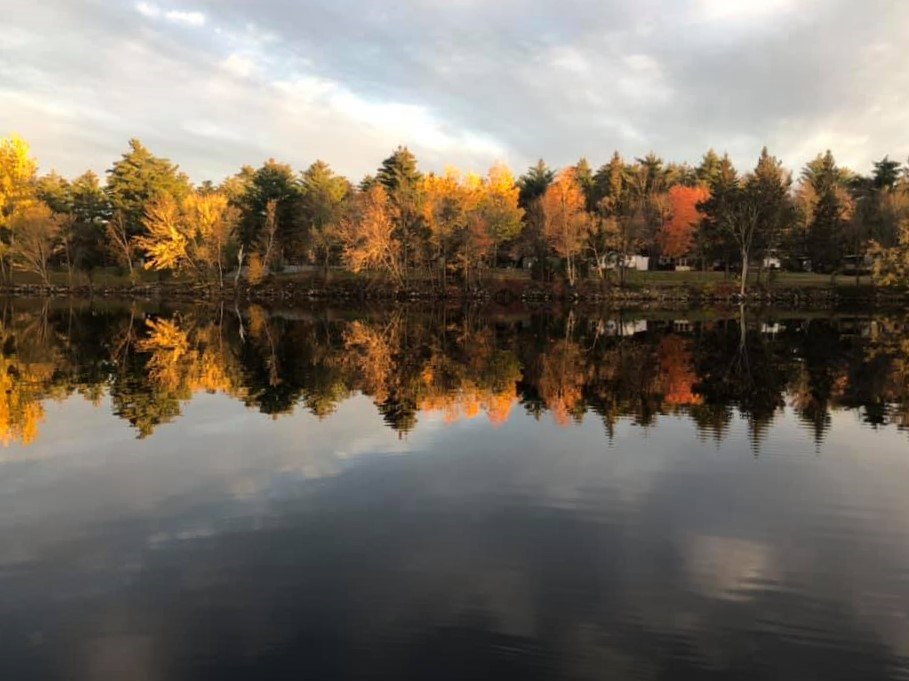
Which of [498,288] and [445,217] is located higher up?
[445,217]

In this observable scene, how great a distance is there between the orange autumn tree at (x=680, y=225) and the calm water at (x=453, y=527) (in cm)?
5760

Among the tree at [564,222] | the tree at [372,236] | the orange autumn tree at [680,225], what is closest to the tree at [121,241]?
the tree at [372,236]

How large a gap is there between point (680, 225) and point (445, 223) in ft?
97.4

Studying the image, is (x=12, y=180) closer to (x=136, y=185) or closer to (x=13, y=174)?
(x=13, y=174)

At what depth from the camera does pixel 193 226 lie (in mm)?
78250

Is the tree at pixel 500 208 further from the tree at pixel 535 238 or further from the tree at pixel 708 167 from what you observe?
the tree at pixel 708 167

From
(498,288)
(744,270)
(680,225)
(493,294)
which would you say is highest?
(680,225)

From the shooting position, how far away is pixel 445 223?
72.4 m

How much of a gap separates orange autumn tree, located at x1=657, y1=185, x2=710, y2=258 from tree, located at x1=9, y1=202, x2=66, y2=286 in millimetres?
73750

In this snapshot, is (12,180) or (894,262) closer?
(894,262)

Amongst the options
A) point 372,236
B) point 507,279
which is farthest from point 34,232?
point 507,279

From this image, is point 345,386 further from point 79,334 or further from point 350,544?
point 79,334

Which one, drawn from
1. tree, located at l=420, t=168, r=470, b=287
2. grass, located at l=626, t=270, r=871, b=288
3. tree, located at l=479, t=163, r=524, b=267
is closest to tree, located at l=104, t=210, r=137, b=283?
tree, located at l=420, t=168, r=470, b=287

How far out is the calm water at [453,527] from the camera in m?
7.32
